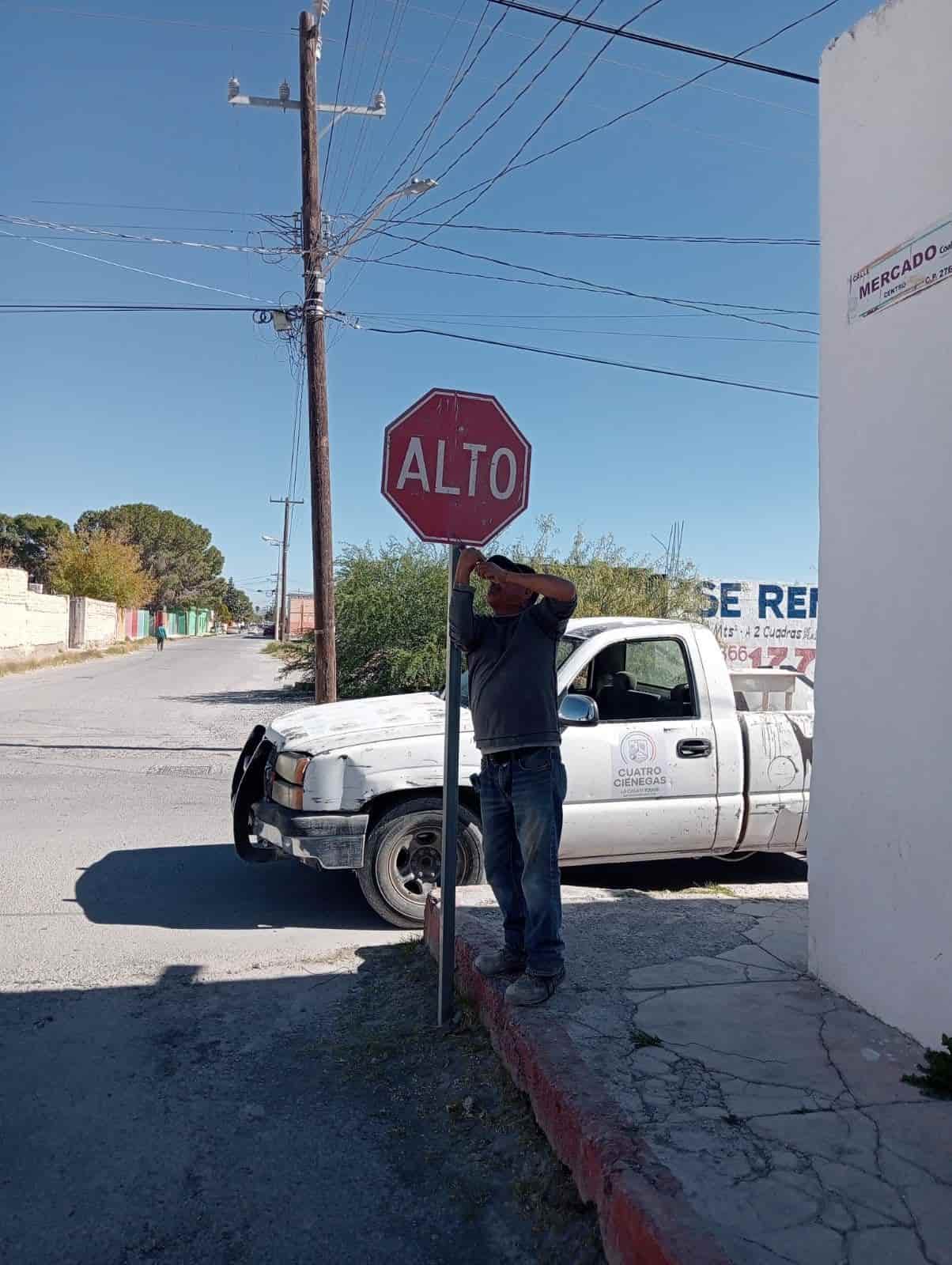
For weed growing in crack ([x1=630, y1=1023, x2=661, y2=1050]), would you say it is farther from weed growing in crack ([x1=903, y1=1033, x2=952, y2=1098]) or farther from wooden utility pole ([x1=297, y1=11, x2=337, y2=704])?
wooden utility pole ([x1=297, y1=11, x2=337, y2=704])

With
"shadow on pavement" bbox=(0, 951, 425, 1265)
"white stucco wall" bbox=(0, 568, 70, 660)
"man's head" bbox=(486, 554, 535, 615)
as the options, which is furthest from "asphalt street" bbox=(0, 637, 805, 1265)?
"white stucco wall" bbox=(0, 568, 70, 660)

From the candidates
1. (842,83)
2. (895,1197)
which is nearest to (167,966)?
(895,1197)

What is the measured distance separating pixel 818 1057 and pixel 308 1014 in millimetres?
2306

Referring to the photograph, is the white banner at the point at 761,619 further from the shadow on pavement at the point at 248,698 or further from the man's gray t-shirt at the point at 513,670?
the man's gray t-shirt at the point at 513,670

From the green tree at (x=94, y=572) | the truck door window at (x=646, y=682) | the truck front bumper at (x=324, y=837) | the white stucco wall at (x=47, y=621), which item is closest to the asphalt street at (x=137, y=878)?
the truck front bumper at (x=324, y=837)

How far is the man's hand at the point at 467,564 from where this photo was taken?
410cm

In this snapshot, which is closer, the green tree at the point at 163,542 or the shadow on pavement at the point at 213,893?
the shadow on pavement at the point at 213,893

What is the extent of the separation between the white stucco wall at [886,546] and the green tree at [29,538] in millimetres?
89597

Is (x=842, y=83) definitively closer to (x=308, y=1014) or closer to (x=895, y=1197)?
(x=895, y=1197)

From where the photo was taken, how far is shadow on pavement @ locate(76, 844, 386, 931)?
6.21m

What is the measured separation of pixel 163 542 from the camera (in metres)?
103

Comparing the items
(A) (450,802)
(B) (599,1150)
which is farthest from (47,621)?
(B) (599,1150)

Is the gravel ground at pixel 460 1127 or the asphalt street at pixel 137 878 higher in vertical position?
the asphalt street at pixel 137 878

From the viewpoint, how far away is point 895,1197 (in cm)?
271
